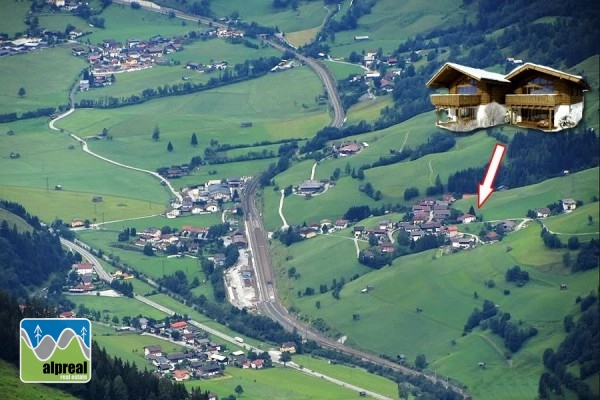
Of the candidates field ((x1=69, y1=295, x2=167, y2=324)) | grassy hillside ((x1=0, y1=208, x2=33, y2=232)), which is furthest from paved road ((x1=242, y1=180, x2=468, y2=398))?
grassy hillside ((x1=0, y1=208, x2=33, y2=232))

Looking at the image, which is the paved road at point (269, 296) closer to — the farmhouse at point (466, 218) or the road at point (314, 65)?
the farmhouse at point (466, 218)

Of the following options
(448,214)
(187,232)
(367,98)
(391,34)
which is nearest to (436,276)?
(448,214)

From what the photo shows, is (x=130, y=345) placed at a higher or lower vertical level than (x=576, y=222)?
lower

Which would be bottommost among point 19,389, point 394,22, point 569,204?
point 394,22

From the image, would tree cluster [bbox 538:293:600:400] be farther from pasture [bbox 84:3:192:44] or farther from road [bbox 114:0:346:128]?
pasture [bbox 84:3:192:44]

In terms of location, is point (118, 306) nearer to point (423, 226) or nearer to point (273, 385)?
point (273, 385)

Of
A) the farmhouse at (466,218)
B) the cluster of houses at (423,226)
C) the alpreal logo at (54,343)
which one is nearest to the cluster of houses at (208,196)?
the cluster of houses at (423,226)

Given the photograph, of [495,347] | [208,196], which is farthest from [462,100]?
[208,196]
